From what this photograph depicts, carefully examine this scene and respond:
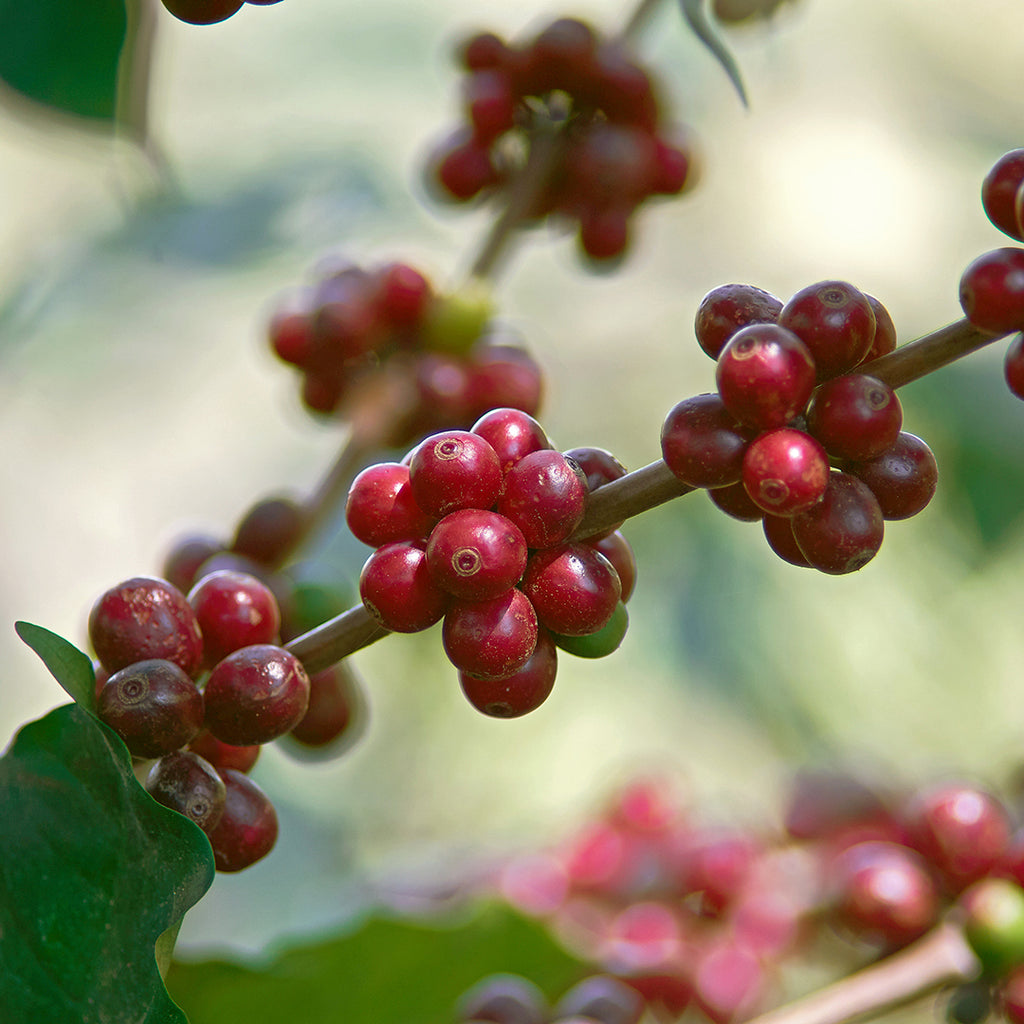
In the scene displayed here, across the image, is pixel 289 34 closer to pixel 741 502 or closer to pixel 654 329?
pixel 654 329

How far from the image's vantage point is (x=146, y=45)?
813 mm

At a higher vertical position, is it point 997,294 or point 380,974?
point 997,294

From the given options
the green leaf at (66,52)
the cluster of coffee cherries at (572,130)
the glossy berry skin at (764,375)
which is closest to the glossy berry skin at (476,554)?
the glossy berry skin at (764,375)

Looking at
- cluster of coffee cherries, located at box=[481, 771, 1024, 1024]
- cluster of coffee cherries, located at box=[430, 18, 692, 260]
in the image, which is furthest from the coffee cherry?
cluster of coffee cherries, located at box=[430, 18, 692, 260]

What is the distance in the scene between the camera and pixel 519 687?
547mm

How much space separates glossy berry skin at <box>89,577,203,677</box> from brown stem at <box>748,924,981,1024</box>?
18.1 inches

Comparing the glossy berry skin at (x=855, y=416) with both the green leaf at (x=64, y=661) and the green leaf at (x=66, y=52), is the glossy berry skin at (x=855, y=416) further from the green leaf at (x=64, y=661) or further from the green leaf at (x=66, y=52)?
the green leaf at (x=66, y=52)

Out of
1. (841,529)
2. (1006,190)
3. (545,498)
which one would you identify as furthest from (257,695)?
(1006,190)

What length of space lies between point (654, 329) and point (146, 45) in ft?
3.19

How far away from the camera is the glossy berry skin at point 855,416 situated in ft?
1.59

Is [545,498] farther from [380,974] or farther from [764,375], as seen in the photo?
[380,974]

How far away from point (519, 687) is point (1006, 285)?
10.0 inches

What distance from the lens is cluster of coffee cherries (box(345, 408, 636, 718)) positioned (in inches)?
20.0

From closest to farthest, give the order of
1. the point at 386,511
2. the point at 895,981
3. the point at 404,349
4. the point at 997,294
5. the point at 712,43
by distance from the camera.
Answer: the point at 997,294
the point at 386,511
the point at 712,43
the point at 895,981
the point at 404,349
